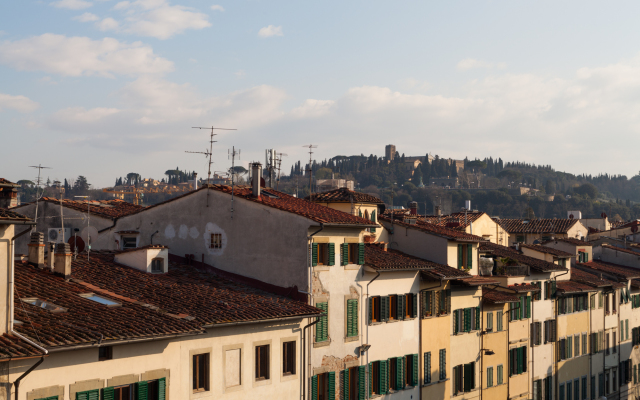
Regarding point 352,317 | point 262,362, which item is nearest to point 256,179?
point 352,317

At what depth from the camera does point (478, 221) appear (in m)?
57.6

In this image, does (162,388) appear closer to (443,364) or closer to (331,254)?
(331,254)

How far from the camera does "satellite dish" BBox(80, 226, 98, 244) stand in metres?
31.7

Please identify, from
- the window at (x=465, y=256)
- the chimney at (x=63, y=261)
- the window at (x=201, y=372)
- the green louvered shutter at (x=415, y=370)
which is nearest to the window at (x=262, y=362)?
the window at (x=201, y=372)

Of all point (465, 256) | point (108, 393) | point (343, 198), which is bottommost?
point (108, 393)

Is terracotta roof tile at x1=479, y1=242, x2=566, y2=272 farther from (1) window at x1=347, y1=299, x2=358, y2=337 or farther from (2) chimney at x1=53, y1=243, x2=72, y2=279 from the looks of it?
(2) chimney at x1=53, y1=243, x2=72, y2=279

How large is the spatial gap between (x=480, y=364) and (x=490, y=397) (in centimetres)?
232

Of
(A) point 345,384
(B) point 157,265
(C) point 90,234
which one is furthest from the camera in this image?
(C) point 90,234

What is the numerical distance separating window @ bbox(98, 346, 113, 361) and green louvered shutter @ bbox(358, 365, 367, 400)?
40.6ft

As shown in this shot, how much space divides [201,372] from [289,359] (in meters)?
4.08

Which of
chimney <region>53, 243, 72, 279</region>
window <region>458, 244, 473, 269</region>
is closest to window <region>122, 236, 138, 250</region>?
chimney <region>53, 243, 72, 279</region>

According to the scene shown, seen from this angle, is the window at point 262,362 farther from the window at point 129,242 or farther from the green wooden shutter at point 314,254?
the window at point 129,242

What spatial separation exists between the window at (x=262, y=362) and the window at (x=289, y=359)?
1013 mm

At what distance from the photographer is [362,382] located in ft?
91.4
